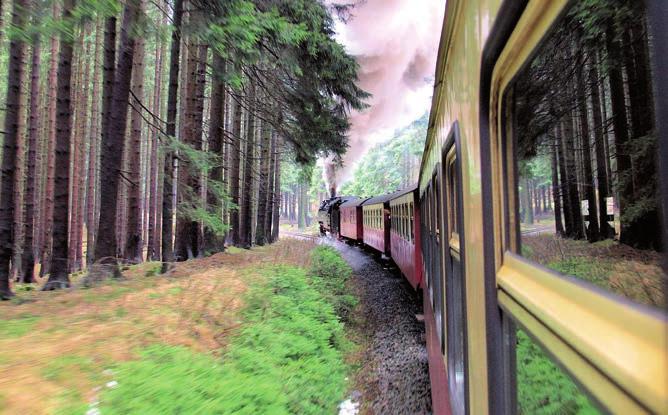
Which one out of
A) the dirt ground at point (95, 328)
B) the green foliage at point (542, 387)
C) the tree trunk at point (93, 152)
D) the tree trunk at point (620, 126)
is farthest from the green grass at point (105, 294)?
the tree trunk at point (93, 152)

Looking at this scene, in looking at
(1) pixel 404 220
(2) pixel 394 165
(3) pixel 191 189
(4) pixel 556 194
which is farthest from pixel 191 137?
(2) pixel 394 165

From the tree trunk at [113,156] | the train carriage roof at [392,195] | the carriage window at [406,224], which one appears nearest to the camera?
the tree trunk at [113,156]

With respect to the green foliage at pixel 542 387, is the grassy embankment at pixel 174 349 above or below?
below

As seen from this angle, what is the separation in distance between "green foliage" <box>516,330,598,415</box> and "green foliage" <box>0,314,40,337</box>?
5045mm

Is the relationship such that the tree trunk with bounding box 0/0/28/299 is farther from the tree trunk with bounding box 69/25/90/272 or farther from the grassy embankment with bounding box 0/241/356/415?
the tree trunk with bounding box 69/25/90/272

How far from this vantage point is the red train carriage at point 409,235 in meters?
8.05

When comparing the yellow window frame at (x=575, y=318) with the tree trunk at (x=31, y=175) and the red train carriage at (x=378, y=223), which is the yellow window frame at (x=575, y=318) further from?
the tree trunk at (x=31, y=175)

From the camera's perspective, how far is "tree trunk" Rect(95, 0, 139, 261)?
24.0ft

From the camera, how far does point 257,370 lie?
4488 millimetres

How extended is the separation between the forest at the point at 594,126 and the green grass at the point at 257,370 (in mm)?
3464

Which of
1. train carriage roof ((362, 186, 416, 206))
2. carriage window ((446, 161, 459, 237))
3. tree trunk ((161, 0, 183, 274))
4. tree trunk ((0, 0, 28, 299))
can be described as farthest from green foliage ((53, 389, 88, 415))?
train carriage roof ((362, 186, 416, 206))

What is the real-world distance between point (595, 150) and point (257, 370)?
4.48m

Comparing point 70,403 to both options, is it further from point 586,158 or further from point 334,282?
point 334,282

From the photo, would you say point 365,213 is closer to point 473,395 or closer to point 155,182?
point 155,182
